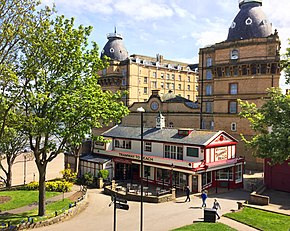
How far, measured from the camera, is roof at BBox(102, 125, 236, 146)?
97.8ft

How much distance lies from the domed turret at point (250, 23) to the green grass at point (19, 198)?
34407 millimetres

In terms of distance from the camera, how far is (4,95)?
17922mm

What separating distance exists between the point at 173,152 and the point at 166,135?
2579 mm

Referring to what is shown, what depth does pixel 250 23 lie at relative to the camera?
1714 inches

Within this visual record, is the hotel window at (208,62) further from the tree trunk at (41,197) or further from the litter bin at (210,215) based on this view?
the tree trunk at (41,197)

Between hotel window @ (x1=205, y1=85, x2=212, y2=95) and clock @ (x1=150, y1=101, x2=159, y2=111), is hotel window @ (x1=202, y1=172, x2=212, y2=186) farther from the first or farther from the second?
clock @ (x1=150, y1=101, x2=159, y2=111)

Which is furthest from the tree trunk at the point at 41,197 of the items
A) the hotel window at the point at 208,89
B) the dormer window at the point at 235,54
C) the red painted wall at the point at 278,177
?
the hotel window at the point at 208,89

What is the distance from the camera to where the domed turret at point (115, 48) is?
208 feet

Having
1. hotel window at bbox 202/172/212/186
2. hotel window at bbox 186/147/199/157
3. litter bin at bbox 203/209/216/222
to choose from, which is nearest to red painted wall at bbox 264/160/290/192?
hotel window at bbox 202/172/212/186

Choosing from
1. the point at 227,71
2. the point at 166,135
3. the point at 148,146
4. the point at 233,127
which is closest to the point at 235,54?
the point at 227,71

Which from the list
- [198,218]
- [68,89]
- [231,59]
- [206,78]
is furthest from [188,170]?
[206,78]

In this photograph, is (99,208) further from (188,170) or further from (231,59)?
(231,59)

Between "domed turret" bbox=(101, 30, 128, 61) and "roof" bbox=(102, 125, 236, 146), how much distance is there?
28.4m

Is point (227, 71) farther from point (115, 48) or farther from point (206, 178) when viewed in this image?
point (115, 48)
